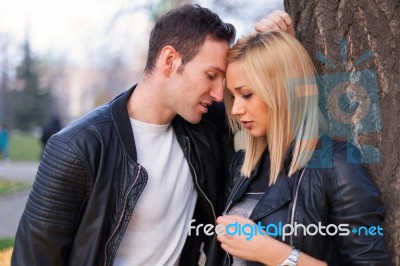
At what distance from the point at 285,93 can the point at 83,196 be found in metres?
1.04

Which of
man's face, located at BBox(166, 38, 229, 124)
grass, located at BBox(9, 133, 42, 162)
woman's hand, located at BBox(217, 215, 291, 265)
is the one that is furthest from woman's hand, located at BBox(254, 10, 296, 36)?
grass, located at BBox(9, 133, 42, 162)

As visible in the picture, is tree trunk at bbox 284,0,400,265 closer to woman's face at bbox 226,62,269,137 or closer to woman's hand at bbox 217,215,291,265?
woman's face at bbox 226,62,269,137

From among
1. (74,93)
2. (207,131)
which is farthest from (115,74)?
(207,131)

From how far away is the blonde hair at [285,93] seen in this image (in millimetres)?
2418

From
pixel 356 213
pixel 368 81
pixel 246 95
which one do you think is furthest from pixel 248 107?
pixel 356 213

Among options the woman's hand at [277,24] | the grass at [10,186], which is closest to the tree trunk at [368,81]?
the woman's hand at [277,24]

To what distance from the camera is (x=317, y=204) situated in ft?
7.46

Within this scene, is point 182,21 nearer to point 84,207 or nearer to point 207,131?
point 207,131

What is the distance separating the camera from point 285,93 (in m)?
2.44

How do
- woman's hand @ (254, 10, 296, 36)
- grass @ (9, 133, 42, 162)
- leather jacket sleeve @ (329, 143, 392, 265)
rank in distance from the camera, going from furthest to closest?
1. grass @ (9, 133, 42, 162)
2. woman's hand @ (254, 10, 296, 36)
3. leather jacket sleeve @ (329, 143, 392, 265)

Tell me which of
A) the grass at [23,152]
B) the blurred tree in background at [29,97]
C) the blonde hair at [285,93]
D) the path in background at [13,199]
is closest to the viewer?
the blonde hair at [285,93]

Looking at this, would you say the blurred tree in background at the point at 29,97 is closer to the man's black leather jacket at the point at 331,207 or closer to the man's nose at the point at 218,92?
the man's nose at the point at 218,92

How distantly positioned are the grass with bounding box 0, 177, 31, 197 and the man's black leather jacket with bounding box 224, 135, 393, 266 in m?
10.9

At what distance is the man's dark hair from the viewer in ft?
9.45
